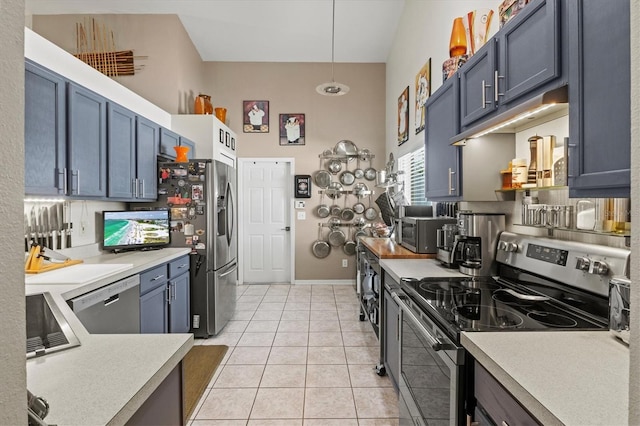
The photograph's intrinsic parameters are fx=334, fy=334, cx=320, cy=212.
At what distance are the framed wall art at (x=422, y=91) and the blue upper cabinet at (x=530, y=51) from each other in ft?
5.75

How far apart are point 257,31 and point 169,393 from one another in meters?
4.75

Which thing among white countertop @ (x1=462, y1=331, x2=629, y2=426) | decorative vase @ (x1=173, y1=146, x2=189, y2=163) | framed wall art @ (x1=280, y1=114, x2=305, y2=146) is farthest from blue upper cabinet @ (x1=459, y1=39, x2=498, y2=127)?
framed wall art @ (x1=280, y1=114, x2=305, y2=146)

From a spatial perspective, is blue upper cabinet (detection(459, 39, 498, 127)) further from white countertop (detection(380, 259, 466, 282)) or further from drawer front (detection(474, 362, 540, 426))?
drawer front (detection(474, 362, 540, 426))

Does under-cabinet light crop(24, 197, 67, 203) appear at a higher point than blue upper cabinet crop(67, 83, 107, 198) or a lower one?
lower

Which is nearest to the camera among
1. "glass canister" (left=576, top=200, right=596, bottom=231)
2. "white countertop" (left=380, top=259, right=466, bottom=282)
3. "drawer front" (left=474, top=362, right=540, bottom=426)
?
"drawer front" (left=474, top=362, right=540, bottom=426)

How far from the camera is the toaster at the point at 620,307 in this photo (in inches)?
38.1

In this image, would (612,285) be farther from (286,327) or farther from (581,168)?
(286,327)

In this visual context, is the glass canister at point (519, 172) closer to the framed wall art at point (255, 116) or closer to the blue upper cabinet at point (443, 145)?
the blue upper cabinet at point (443, 145)

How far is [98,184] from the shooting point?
2.58m

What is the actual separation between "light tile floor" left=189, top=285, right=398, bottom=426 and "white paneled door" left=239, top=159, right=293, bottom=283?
1.35 m

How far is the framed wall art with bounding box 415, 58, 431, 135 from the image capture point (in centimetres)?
332

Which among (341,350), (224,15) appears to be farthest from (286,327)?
(224,15)

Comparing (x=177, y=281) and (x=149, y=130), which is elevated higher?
(x=149, y=130)

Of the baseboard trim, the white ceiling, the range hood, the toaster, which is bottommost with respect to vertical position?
the baseboard trim
